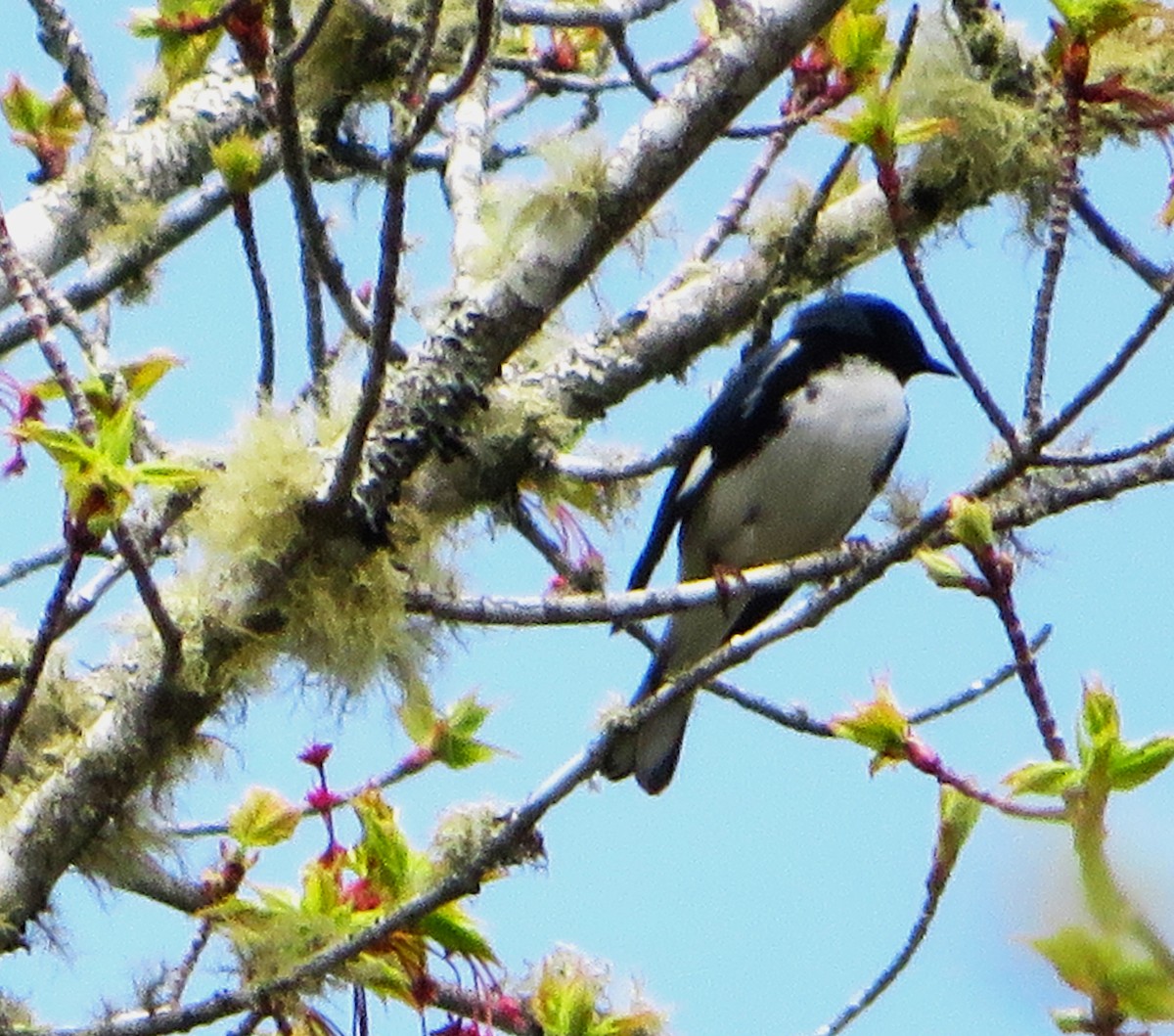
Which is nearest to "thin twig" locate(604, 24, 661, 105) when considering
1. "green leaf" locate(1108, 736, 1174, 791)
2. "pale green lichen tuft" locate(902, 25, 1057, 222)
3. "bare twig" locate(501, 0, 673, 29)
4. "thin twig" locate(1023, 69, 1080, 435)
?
"bare twig" locate(501, 0, 673, 29)

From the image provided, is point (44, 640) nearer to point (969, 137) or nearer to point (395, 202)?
point (395, 202)

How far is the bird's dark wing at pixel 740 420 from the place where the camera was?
14.8 feet

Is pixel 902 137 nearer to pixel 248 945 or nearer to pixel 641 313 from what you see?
pixel 641 313

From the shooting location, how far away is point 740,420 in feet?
14.9

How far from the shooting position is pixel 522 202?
124 inches

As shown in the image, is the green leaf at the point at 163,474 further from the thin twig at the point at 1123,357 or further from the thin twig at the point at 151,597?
the thin twig at the point at 1123,357

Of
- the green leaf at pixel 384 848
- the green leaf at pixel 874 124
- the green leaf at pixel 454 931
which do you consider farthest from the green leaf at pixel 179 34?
the green leaf at pixel 454 931

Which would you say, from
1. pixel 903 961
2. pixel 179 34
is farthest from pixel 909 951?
pixel 179 34

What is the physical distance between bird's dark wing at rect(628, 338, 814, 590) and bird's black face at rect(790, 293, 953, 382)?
11 centimetres

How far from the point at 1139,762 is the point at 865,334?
10.1ft

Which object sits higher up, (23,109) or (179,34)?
(23,109)

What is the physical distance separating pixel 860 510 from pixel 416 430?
72.3 inches

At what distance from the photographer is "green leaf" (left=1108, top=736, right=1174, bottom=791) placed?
5.77 feet

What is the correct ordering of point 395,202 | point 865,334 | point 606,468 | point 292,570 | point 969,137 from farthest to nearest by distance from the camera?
point 865,334, point 969,137, point 606,468, point 292,570, point 395,202
